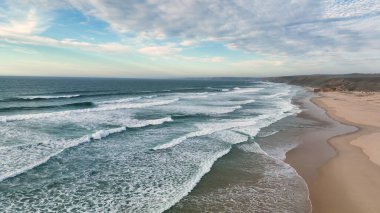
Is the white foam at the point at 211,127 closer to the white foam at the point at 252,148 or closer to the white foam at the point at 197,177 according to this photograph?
the white foam at the point at 197,177

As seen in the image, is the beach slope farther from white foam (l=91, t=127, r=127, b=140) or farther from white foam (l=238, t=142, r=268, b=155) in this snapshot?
white foam (l=91, t=127, r=127, b=140)

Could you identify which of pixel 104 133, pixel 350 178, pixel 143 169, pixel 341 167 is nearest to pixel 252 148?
pixel 341 167

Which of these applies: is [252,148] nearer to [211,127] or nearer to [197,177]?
[197,177]

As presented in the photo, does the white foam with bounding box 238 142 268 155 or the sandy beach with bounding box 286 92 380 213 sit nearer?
the sandy beach with bounding box 286 92 380 213

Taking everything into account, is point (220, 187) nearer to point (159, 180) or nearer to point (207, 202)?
point (207, 202)

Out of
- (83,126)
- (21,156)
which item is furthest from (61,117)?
(21,156)

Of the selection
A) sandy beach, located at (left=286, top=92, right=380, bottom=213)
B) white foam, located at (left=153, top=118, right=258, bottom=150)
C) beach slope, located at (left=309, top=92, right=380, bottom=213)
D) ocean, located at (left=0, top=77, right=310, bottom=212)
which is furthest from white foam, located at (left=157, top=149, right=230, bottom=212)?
beach slope, located at (left=309, top=92, right=380, bottom=213)

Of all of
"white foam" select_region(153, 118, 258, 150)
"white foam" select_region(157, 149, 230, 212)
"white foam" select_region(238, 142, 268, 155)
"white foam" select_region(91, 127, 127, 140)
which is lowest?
"white foam" select_region(238, 142, 268, 155)

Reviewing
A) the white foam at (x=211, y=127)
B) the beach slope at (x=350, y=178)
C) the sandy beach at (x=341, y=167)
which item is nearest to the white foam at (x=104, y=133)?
the white foam at (x=211, y=127)
